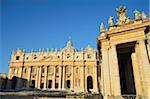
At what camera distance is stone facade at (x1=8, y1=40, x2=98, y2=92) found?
1998 inches

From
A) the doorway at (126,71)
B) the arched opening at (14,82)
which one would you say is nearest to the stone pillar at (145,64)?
the doorway at (126,71)

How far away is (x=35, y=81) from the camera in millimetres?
51562

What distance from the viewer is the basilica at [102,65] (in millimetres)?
12597

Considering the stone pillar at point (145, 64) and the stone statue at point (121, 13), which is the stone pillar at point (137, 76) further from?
the stone statue at point (121, 13)

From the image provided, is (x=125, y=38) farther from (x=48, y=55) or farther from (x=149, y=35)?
(x=48, y=55)

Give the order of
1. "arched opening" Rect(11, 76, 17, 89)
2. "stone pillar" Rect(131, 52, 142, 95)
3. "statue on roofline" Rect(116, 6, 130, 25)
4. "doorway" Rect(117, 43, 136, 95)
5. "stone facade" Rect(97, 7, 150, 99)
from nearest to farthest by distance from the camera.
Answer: "stone facade" Rect(97, 7, 150, 99) → "stone pillar" Rect(131, 52, 142, 95) → "statue on roofline" Rect(116, 6, 130, 25) → "doorway" Rect(117, 43, 136, 95) → "arched opening" Rect(11, 76, 17, 89)

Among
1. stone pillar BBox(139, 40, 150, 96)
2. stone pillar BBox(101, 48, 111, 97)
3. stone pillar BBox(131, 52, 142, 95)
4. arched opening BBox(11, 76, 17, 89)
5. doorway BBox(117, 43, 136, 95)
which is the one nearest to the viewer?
stone pillar BBox(139, 40, 150, 96)

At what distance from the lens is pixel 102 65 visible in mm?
14484

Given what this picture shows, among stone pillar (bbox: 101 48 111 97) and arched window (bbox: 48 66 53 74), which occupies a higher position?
arched window (bbox: 48 66 53 74)

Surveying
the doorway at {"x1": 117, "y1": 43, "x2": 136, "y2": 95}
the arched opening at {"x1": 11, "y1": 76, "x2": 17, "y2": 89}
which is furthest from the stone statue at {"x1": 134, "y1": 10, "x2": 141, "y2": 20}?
the arched opening at {"x1": 11, "y1": 76, "x2": 17, "y2": 89}

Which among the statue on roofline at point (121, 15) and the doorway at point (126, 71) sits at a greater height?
the statue on roofline at point (121, 15)

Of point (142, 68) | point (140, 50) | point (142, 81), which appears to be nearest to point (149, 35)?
point (140, 50)

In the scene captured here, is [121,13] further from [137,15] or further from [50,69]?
[50,69]

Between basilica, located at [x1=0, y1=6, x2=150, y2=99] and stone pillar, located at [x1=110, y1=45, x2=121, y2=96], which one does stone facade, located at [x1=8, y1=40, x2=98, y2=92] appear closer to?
basilica, located at [x1=0, y1=6, x2=150, y2=99]
